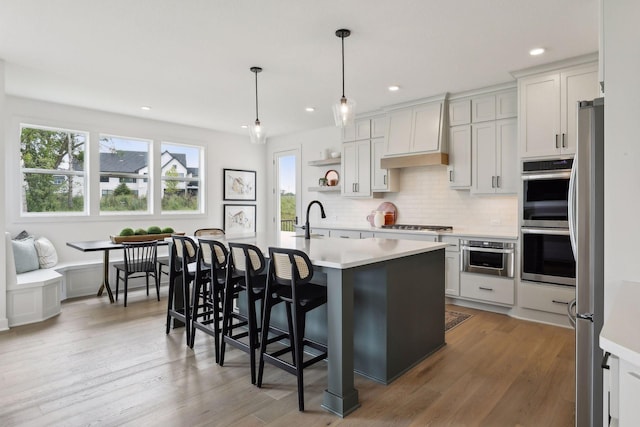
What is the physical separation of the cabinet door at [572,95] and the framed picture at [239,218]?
17.6 ft

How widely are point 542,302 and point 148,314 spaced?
4.30 m

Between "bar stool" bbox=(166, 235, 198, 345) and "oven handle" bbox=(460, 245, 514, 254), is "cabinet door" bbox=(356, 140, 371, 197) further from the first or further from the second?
"bar stool" bbox=(166, 235, 198, 345)

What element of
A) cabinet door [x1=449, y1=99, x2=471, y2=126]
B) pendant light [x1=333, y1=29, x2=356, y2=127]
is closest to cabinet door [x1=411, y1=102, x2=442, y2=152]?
cabinet door [x1=449, y1=99, x2=471, y2=126]

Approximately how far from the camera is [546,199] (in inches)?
151

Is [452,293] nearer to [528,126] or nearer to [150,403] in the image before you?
[528,126]

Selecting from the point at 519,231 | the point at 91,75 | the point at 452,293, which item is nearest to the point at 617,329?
the point at 519,231

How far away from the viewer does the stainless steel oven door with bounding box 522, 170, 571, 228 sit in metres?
3.74

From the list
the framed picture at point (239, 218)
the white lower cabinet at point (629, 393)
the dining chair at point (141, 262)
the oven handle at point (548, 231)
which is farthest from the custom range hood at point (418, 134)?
the white lower cabinet at point (629, 393)

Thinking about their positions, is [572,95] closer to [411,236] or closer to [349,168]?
[411,236]

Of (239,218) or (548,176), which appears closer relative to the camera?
(548,176)

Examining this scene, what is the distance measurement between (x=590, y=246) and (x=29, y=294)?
4.85m

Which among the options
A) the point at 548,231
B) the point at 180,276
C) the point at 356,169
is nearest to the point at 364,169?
the point at 356,169

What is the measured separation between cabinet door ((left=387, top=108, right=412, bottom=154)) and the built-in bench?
4498 millimetres

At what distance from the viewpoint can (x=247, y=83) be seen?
434 centimetres
